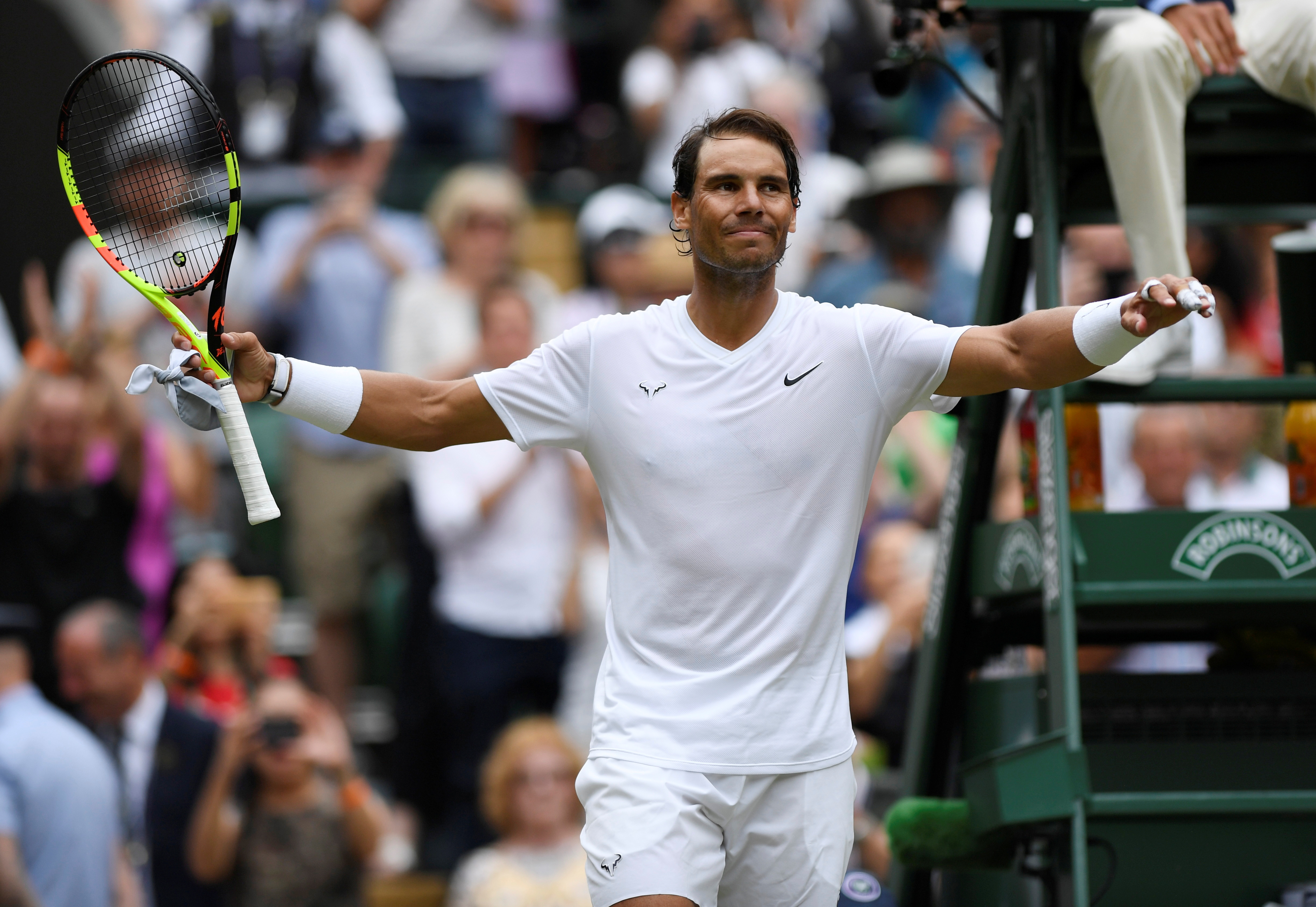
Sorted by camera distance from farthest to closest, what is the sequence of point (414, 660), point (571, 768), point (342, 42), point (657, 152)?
point (657, 152), point (342, 42), point (414, 660), point (571, 768)

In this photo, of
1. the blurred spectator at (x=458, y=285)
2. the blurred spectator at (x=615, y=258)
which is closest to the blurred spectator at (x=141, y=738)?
the blurred spectator at (x=458, y=285)

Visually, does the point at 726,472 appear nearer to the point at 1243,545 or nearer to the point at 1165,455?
the point at 1243,545

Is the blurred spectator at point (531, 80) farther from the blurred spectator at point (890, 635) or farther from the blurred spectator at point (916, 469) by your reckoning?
the blurred spectator at point (890, 635)

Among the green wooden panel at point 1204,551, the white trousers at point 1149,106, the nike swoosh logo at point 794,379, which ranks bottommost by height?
the green wooden panel at point 1204,551

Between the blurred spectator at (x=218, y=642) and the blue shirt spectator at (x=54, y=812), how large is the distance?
1.97ft

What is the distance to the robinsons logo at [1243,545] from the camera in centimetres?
434

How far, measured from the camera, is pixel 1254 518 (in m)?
4.38

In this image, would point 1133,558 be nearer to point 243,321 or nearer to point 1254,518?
point 1254,518

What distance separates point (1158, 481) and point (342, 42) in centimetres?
569

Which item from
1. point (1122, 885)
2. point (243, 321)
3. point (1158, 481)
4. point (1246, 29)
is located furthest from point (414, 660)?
point (1246, 29)

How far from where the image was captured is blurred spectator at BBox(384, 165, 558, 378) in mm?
8555

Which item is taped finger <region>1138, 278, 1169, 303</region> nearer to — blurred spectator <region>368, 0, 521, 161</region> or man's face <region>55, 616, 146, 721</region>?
man's face <region>55, 616, 146, 721</region>

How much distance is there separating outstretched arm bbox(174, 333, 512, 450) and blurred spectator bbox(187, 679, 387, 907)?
3.55 m

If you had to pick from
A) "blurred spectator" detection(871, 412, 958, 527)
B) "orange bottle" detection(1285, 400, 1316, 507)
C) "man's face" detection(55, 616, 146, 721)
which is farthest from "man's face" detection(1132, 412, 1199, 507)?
"man's face" detection(55, 616, 146, 721)
